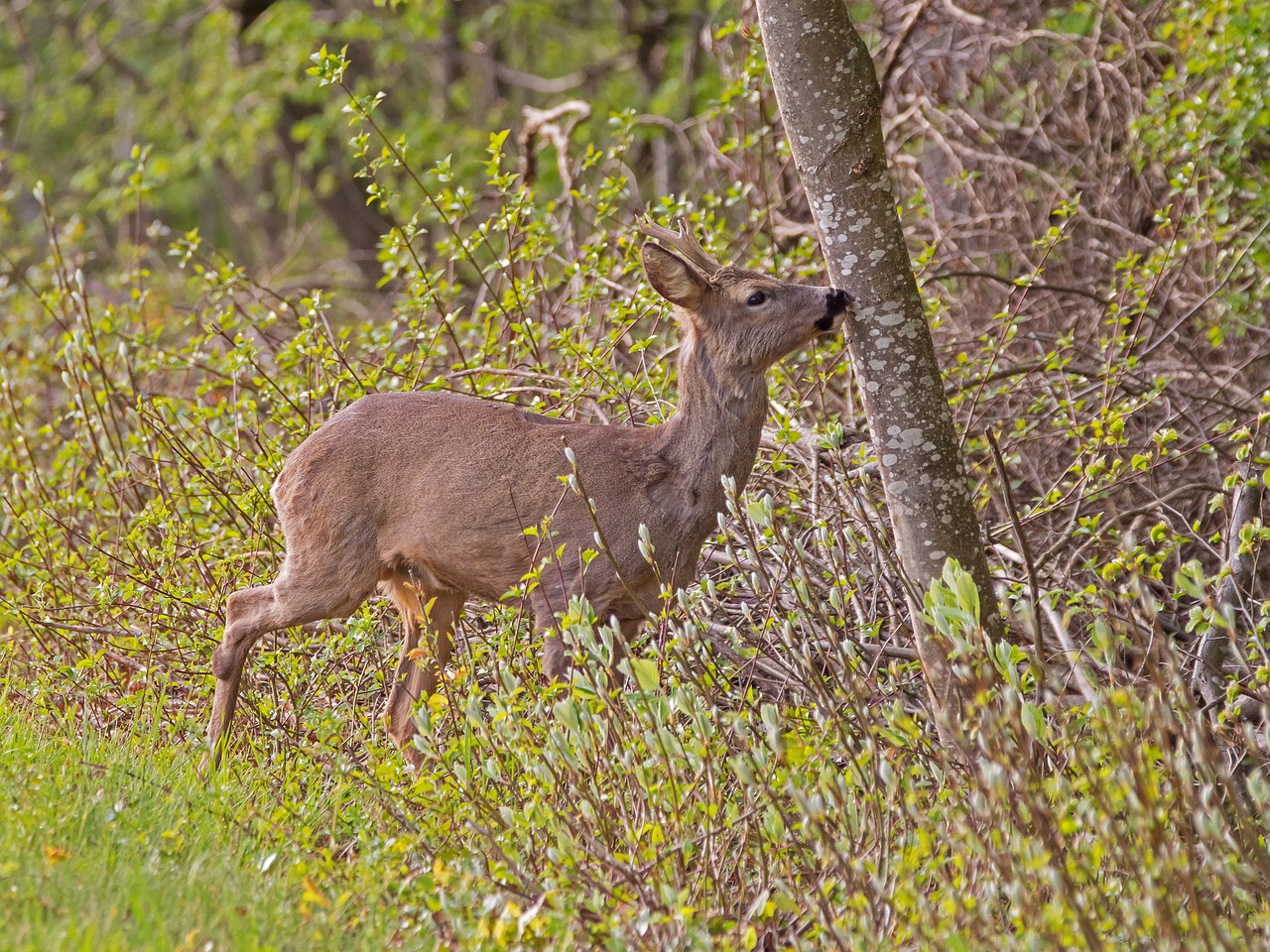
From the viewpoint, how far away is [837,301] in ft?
15.7

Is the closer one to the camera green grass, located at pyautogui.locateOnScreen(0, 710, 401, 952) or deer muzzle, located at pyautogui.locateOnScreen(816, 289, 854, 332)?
green grass, located at pyautogui.locateOnScreen(0, 710, 401, 952)

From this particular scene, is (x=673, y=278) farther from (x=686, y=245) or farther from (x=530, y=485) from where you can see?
(x=530, y=485)

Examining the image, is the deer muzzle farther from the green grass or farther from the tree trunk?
the green grass

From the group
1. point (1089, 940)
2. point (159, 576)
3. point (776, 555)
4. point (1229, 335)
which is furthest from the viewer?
point (1229, 335)

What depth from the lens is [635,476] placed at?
539cm

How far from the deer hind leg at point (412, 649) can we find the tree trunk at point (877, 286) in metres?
1.91

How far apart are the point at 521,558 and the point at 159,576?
1871 mm

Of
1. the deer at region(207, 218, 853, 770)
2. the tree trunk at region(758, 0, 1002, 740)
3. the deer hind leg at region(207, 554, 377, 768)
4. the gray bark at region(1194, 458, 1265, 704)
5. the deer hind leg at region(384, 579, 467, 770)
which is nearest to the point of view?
the tree trunk at region(758, 0, 1002, 740)

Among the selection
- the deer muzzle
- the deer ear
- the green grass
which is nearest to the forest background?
the green grass

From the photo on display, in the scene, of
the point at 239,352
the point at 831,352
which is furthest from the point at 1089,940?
the point at 239,352

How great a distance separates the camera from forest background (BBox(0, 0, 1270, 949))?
139 inches

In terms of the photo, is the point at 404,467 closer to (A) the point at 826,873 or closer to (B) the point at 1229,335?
(A) the point at 826,873

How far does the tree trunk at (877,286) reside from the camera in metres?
4.67

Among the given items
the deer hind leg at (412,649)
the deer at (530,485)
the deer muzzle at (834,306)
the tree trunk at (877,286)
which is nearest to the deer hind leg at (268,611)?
the deer at (530,485)
